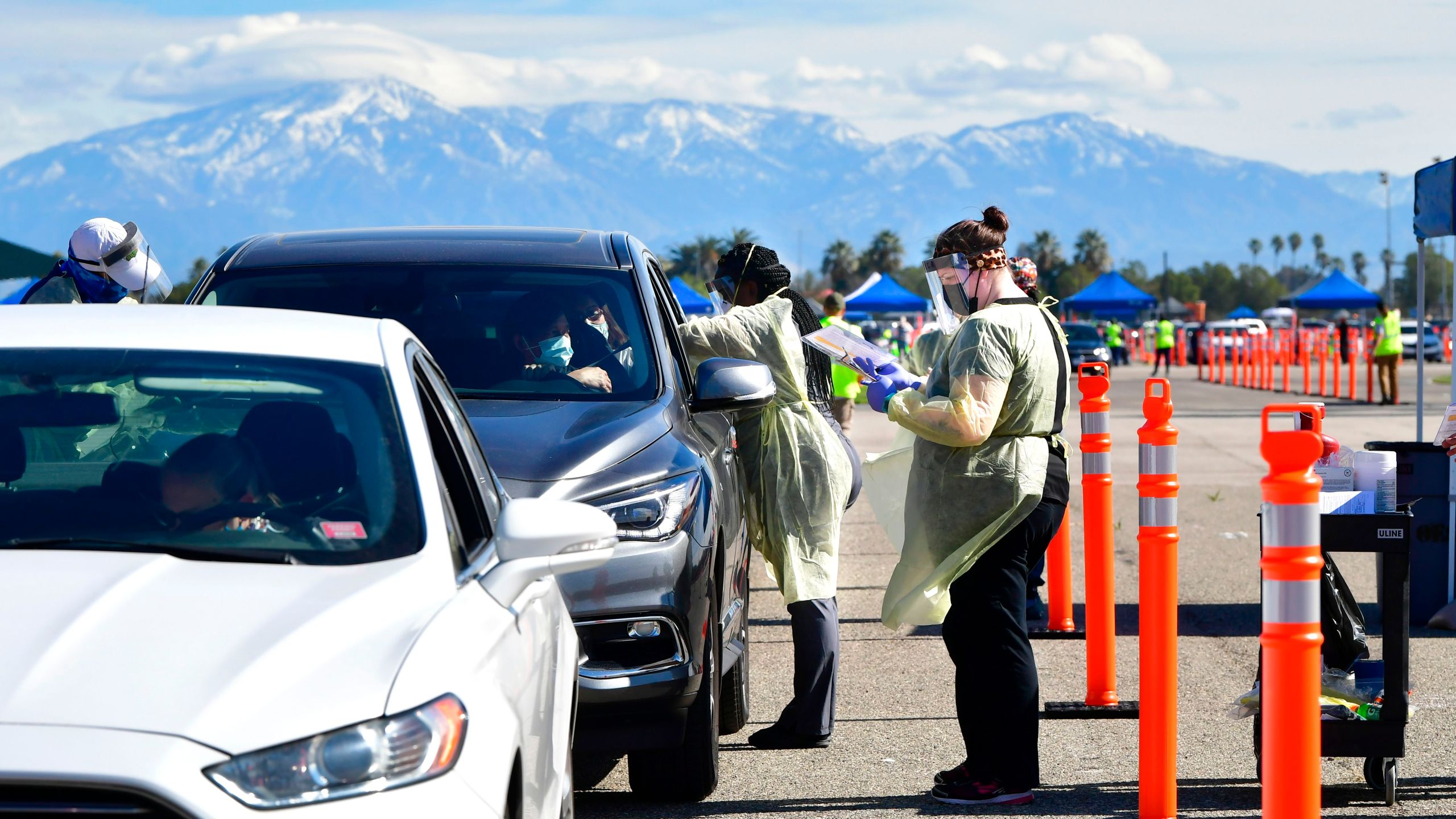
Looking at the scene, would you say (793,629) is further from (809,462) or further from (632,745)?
(632,745)

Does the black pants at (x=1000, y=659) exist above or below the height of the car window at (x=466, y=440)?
below

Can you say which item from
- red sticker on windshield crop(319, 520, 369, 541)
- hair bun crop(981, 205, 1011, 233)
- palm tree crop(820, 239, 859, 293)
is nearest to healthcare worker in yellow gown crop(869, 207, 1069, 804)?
hair bun crop(981, 205, 1011, 233)

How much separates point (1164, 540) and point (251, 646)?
2.99 m

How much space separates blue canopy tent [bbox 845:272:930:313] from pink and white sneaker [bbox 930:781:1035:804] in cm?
3621

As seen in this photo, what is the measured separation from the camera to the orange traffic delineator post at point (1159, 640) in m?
4.81

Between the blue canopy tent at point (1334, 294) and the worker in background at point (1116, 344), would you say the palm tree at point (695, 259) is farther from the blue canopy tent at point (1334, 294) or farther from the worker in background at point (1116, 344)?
the blue canopy tent at point (1334, 294)

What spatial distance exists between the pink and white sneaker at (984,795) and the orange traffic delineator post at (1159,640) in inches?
16.0

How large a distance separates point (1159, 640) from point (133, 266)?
4.87 m

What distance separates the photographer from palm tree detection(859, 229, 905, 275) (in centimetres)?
14850

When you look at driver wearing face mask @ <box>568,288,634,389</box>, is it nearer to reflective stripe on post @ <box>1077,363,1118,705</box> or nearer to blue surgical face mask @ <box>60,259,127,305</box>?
reflective stripe on post @ <box>1077,363,1118,705</box>

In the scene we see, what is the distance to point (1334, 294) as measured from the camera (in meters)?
53.9

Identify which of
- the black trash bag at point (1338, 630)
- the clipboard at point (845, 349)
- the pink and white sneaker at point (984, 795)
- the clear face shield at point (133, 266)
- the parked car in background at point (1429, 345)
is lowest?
the parked car in background at point (1429, 345)

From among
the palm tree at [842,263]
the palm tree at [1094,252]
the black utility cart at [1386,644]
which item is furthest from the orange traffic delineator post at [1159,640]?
the palm tree at [1094,252]

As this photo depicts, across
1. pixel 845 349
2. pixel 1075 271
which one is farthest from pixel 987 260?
pixel 1075 271
